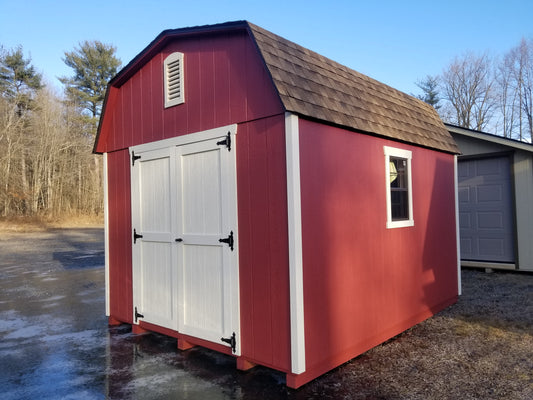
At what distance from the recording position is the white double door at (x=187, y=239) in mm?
3814

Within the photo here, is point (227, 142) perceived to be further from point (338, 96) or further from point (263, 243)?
point (338, 96)

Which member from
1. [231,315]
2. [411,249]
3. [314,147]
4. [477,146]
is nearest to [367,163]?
[314,147]

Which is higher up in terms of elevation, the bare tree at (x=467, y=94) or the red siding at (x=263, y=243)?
the bare tree at (x=467, y=94)

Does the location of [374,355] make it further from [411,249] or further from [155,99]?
[155,99]

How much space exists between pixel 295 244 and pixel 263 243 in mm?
381

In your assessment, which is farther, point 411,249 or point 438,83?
point 438,83

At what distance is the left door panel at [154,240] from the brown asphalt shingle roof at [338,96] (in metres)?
1.63

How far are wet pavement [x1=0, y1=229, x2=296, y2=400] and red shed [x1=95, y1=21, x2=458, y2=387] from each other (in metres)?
0.22

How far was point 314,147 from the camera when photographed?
357cm

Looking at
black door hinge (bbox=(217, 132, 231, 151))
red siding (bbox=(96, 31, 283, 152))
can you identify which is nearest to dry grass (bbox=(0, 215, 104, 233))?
red siding (bbox=(96, 31, 283, 152))

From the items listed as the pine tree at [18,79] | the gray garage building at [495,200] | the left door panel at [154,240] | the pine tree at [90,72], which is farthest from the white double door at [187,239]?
the pine tree at [90,72]

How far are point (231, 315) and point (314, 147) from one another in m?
1.79

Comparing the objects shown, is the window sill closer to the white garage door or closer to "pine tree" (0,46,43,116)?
the white garage door

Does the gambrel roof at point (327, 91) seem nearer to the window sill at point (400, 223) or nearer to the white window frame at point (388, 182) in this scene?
the white window frame at point (388, 182)
